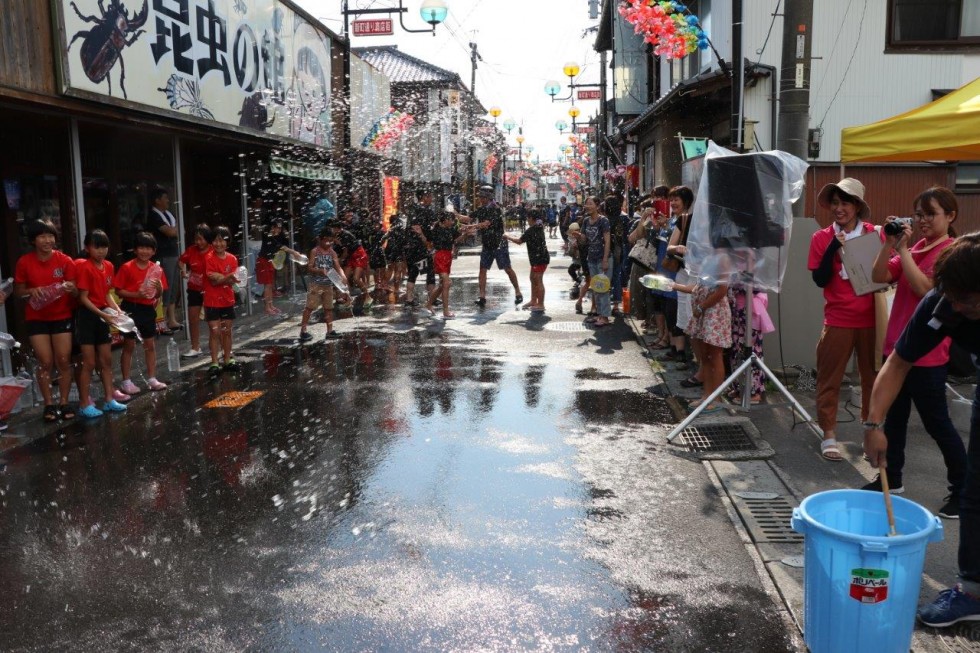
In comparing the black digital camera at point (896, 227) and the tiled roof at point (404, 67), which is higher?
the tiled roof at point (404, 67)

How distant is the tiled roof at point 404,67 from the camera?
4334 centimetres

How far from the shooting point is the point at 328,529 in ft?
15.4

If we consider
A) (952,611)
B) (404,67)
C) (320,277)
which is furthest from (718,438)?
(404,67)

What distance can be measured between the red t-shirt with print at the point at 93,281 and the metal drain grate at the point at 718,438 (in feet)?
17.8

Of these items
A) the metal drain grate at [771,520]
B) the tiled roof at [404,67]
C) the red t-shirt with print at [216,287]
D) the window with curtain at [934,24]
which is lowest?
the metal drain grate at [771,520]

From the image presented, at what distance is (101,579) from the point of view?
4125 mm

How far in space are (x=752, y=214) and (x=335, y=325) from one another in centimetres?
813

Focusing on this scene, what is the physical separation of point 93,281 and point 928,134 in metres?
7.62

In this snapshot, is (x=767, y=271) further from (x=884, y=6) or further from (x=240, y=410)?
(x=884, y=6)

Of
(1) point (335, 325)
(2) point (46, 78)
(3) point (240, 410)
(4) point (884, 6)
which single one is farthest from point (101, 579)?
(4) point (884, 6)

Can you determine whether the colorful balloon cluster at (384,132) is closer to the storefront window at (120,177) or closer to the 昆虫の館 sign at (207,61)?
the 昆虫の館 sign at (207,61)

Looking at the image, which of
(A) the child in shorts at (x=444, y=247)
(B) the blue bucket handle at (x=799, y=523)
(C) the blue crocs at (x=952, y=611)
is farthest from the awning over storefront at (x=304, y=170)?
(C) the blue crocs at (x=952, y=611)

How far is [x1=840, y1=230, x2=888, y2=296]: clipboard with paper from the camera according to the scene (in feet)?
18.2

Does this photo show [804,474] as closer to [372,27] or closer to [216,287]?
[216,287]
